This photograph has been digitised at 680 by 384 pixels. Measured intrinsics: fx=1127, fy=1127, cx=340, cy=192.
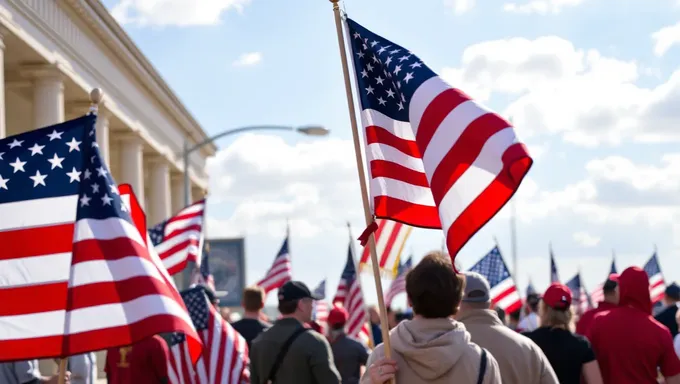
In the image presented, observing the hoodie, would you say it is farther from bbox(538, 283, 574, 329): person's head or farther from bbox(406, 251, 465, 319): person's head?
bbox(538, 283, 574, 329): person's head

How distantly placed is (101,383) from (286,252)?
14.0 m

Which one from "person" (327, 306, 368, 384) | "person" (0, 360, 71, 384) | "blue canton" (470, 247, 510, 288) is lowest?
"person" (327, 306, 368, 384)

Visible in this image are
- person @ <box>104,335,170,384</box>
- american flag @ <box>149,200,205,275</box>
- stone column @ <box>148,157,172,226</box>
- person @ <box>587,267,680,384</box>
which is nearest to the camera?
person @ <box>587,267,680,384</box>

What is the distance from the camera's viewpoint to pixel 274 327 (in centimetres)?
816

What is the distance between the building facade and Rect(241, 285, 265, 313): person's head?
1251 cm

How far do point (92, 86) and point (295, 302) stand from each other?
2321 centimetres

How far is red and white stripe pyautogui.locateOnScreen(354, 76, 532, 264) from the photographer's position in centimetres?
477

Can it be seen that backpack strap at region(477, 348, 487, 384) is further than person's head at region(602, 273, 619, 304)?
No

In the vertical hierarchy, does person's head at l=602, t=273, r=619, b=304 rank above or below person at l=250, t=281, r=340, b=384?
above

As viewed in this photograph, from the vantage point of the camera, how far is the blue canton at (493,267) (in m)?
15.5

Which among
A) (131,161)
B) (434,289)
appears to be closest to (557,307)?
(434,289)

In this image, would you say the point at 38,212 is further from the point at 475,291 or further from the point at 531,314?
the point at 531,314

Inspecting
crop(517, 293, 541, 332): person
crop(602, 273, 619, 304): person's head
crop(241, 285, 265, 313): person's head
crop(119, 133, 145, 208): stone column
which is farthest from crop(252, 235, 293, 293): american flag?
crop(119, 133, 145, 208): stone column

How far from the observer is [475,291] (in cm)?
573
